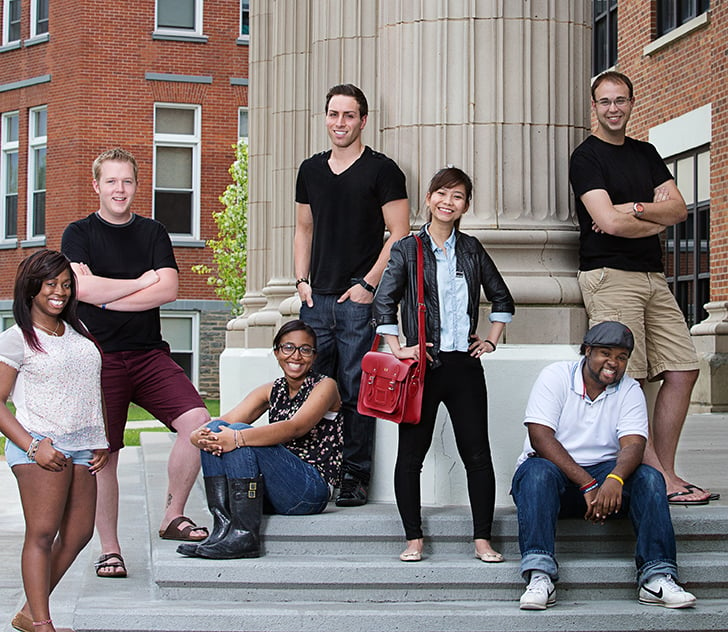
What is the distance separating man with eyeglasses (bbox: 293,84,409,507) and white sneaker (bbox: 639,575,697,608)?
167cm

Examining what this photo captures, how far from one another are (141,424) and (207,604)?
1375 cm

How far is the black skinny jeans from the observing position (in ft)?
19.7

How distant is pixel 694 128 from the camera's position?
18750mm

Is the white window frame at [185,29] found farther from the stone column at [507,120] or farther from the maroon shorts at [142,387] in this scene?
the maroon shorts at [142,387]

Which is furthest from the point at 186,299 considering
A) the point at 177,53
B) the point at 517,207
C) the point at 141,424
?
the point at 517,207

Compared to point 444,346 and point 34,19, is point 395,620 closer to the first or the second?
point 444,346

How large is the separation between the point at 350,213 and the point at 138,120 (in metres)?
22.0

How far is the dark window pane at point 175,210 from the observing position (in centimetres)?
2839

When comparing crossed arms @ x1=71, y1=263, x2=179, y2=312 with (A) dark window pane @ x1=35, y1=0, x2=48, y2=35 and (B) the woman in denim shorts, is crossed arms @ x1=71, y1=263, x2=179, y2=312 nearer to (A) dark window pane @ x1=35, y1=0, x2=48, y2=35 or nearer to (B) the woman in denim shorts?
(B) the woman in denim shorts

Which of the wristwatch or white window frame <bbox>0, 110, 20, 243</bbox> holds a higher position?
white window frame <bbox>0, 110, 20, 243</bbox>

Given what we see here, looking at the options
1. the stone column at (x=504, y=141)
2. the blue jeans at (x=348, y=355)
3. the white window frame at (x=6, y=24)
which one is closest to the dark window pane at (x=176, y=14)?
the white window frame at (x=6, y=24)

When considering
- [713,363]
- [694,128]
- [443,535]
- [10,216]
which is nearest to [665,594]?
[443,535]

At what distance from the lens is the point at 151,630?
556cm

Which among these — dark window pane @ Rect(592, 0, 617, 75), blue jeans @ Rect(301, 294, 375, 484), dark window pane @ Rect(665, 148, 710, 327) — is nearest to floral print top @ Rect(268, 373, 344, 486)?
blue jeans @ Rect(301, 294, 375, 484)
